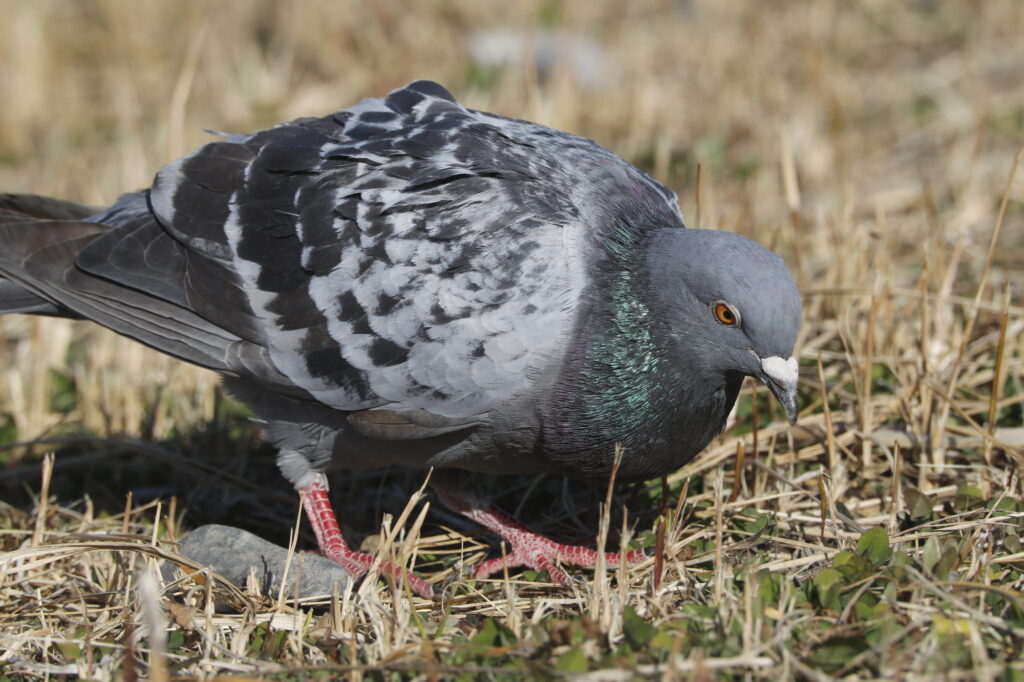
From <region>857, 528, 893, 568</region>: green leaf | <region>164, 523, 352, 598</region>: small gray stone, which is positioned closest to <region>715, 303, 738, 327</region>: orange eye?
<region>857, 528, 893, 568</region>: green leaf

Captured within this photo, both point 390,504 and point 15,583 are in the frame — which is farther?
point 390,504

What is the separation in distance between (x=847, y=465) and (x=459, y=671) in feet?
6.81

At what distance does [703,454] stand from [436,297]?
1506 millimetres

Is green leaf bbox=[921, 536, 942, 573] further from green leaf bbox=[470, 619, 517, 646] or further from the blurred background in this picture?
green leaf bbox=[470, 619, 517, 646]

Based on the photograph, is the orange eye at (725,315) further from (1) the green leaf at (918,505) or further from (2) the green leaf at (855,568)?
(1) the green leaf at (918,505)

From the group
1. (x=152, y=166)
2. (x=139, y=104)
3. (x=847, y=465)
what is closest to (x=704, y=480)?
(x=847, y=465)

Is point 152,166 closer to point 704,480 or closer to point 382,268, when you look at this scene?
point 382,268

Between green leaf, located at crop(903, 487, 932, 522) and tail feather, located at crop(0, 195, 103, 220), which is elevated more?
tail feather, located at crop(0, 195, 103, 220)

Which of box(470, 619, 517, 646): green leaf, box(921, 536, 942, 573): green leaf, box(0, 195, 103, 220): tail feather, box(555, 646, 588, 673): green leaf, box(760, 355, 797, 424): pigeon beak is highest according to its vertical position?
box(0, 195, 103, 220): tail feather

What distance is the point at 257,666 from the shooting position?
10.5 ft

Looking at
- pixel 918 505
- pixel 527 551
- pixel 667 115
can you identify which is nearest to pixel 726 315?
pixel 918 505

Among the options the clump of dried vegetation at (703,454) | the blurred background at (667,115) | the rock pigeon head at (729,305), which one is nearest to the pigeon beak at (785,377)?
the rock pigeon head at (729,305)

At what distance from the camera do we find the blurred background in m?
5.21

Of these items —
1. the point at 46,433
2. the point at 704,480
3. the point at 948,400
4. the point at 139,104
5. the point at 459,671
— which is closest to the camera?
the point at 459,671
